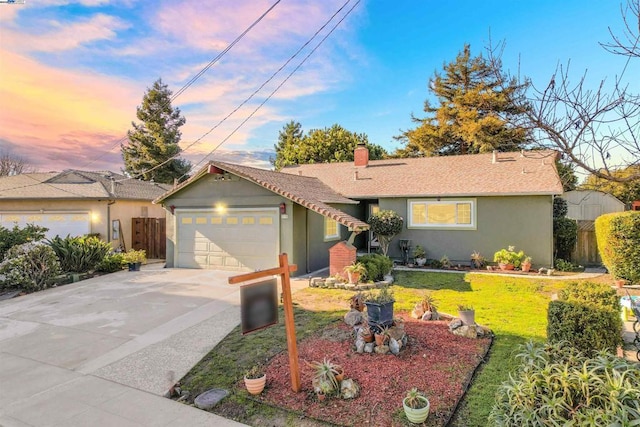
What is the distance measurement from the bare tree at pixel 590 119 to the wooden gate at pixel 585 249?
42.0 ft

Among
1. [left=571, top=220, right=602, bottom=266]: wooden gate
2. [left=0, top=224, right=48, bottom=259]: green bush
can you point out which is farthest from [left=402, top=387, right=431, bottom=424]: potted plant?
[left=0, top=224, right=48, bottom=259]: green bush

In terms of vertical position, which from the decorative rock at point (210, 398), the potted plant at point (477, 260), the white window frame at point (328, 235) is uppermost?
the white window frame at point (328, 235)

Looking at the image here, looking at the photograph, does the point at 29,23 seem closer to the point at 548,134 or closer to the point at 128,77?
the point at 128,77

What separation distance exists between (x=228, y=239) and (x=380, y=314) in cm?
852

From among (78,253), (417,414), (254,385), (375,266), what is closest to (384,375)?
(417,414)

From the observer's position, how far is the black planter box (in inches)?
217

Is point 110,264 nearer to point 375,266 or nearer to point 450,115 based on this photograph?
point 375,266

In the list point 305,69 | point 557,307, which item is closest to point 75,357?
point 557,307

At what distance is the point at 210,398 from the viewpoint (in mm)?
4203

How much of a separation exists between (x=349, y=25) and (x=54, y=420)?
34.6 ft

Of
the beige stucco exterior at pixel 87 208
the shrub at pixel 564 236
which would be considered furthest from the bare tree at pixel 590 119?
the beige stucco exterior at pixel 87 208

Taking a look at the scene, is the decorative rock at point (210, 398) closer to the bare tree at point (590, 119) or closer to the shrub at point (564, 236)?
the bare tree at point (590, 119)

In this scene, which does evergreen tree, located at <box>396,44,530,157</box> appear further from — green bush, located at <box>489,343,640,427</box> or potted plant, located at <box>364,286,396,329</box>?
green bush, located at <box>489,343,640,427</box>

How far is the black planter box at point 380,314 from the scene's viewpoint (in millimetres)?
5508
